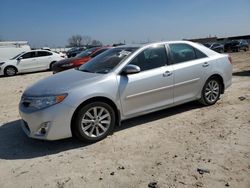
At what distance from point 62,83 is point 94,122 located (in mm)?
862

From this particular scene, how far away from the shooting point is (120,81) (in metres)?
5.15

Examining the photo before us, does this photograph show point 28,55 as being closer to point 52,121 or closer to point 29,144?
point 29,144

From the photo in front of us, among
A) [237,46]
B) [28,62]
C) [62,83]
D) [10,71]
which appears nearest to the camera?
[62,83]

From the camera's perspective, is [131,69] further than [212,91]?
No

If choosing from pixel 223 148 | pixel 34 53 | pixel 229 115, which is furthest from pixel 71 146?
pixel 34 53

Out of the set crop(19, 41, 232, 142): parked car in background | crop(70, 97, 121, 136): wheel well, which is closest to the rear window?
crop(19, 41, 232, 142): parked car in background

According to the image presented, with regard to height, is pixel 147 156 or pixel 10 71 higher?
pixel 10 71

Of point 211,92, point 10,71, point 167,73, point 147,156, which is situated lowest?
point 147,156

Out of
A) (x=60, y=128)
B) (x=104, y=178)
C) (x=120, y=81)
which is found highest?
(x=120, y=81)

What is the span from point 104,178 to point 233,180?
5.12 feet

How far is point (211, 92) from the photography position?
263 inches

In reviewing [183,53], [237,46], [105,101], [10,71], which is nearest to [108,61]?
[105,101]

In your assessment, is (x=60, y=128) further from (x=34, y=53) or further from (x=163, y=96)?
(x=34, y=53)

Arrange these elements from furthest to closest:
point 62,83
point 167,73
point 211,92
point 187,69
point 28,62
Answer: point 28,62, point 211,92, point 187,69, point 167,73, point 62,83
